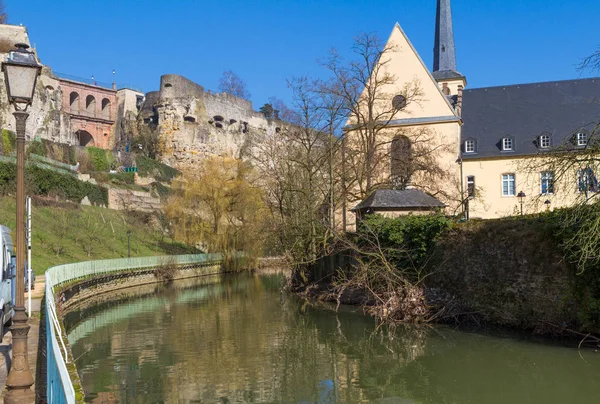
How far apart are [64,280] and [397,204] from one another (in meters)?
12.1

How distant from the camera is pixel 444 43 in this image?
46.2m

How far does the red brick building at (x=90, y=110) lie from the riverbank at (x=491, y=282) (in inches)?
1813

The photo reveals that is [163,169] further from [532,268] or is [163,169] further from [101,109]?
[532,268]

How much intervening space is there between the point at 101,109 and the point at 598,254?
58513 millimetres

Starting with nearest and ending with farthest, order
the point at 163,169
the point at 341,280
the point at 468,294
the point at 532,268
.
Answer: the point at 532,268
the point at 468,294
the point at 341,280
the point at 163,169

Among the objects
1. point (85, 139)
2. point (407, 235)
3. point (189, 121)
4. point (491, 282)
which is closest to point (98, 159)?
point (85, 139)

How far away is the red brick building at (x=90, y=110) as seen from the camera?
5916cm

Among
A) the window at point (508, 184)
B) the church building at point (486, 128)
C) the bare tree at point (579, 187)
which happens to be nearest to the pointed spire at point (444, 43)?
the church building at point (486, 128)

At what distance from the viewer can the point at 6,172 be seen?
3469 cm

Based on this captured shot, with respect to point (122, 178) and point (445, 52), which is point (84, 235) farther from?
point (445, 52)

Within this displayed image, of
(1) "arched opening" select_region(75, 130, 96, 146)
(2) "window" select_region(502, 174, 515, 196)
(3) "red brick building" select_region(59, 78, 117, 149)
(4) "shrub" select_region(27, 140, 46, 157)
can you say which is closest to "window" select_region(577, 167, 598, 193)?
(2) "window" select_region(502, 174, 515, 196)

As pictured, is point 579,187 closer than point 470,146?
Yes

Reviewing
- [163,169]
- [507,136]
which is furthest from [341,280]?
[163,169]

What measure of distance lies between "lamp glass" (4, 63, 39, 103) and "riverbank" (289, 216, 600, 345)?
11533 millimetres
